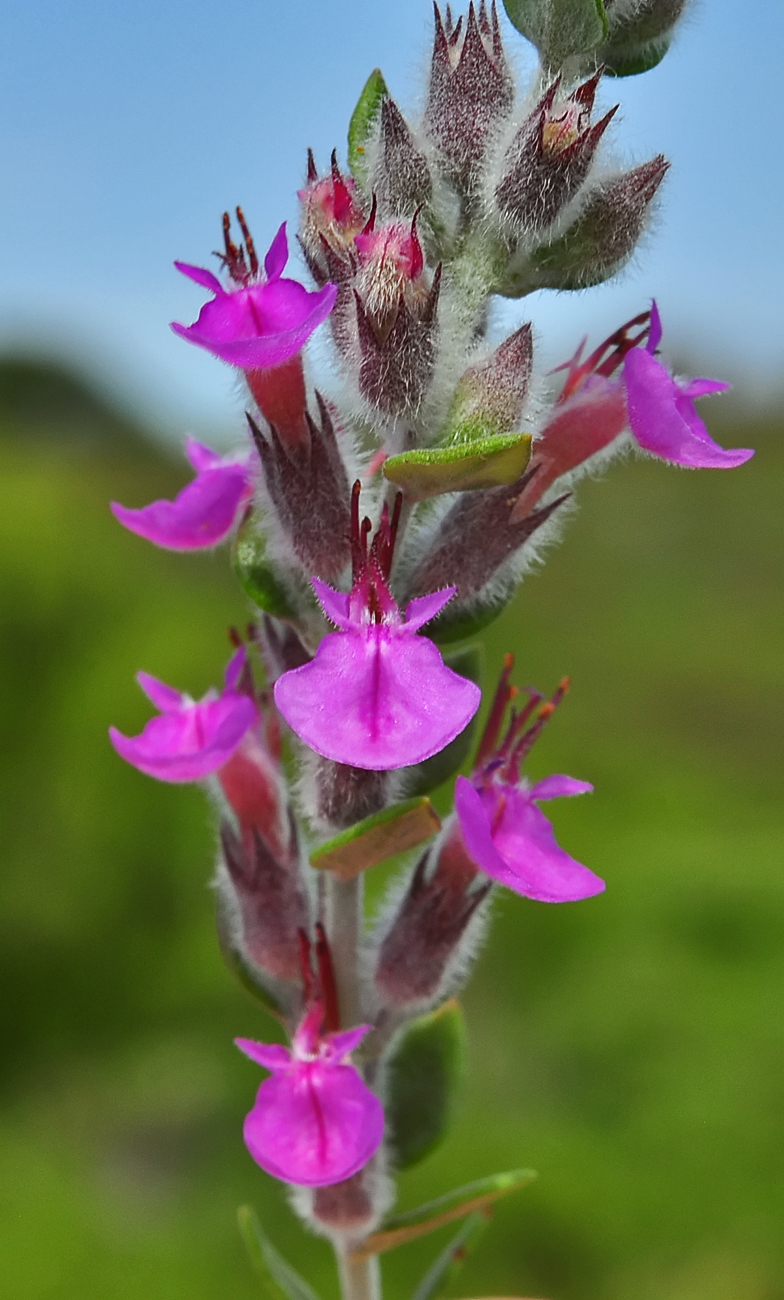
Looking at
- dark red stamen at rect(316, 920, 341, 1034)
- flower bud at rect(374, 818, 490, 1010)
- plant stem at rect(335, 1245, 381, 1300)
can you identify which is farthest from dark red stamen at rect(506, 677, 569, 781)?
plant stem at rect(335, 1245, 381, 1300)

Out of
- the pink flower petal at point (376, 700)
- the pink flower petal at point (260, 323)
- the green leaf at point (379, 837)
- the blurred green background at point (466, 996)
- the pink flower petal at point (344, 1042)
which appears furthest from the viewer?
the blurred green background at point (466, 996)

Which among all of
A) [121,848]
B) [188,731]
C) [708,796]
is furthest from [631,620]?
[188,731]

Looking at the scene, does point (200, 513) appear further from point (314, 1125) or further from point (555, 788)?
point (314, 1125)

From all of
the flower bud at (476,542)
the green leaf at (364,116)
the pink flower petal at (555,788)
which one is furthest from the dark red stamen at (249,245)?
the pink flower petal at (555,788)

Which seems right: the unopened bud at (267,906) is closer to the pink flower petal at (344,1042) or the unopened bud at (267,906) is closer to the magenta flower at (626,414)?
the pink flower petal at (344,1042)

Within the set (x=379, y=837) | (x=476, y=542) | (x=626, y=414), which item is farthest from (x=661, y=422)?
(x=379, y=837)

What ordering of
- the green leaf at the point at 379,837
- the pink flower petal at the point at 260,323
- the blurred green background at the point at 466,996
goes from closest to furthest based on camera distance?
the pink flower petal at the point at 260,323
the green leaf at the point at 379,837
the blurred green background at the point at 466,996

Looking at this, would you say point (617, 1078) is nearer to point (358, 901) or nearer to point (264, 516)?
point (358, 901)

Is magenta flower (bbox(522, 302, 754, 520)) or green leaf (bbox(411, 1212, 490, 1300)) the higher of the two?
magenta flower (bbox(522, 302, 754, 520))

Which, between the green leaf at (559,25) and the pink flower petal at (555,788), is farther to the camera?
the pink flower petal at (555,788)

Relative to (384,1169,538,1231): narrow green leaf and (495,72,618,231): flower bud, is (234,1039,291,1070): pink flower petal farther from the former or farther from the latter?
(495,72,618,231): flower bud
